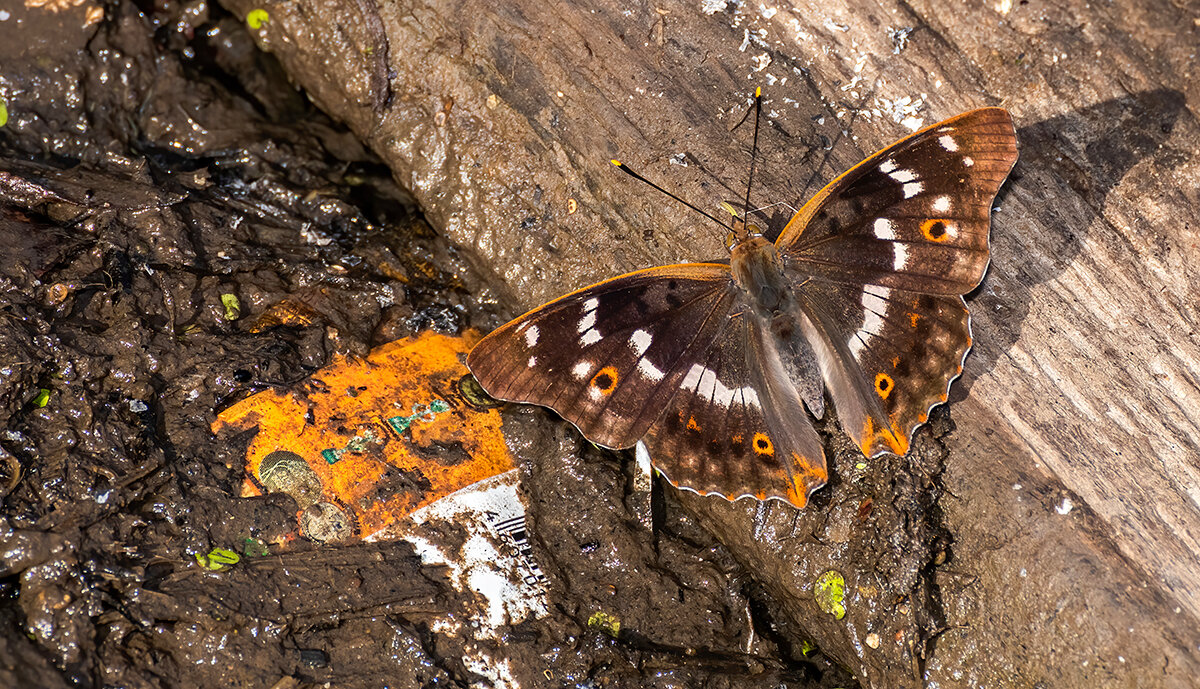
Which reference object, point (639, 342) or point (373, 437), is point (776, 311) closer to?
point (639, 342)

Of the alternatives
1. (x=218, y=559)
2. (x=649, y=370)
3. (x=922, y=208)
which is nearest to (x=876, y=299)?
(x=922, y=208)

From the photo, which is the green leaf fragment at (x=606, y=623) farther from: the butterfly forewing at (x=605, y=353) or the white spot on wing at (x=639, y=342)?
the white spot on wing at (x=639, y=342)

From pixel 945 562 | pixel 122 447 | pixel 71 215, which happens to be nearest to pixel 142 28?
pixel 71 215

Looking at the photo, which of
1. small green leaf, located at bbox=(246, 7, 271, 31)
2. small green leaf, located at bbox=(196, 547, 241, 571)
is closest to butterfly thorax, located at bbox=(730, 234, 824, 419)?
small green leaf, located at bbox=(196, 547, 241, 571)

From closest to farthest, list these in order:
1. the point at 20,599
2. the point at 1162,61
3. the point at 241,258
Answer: the point at 20,599
the point at 1162,61
the point at 241,258

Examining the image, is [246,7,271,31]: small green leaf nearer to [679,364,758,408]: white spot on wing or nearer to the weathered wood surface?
the weathered wood surface

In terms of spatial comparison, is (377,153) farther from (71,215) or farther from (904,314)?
(904,314)
